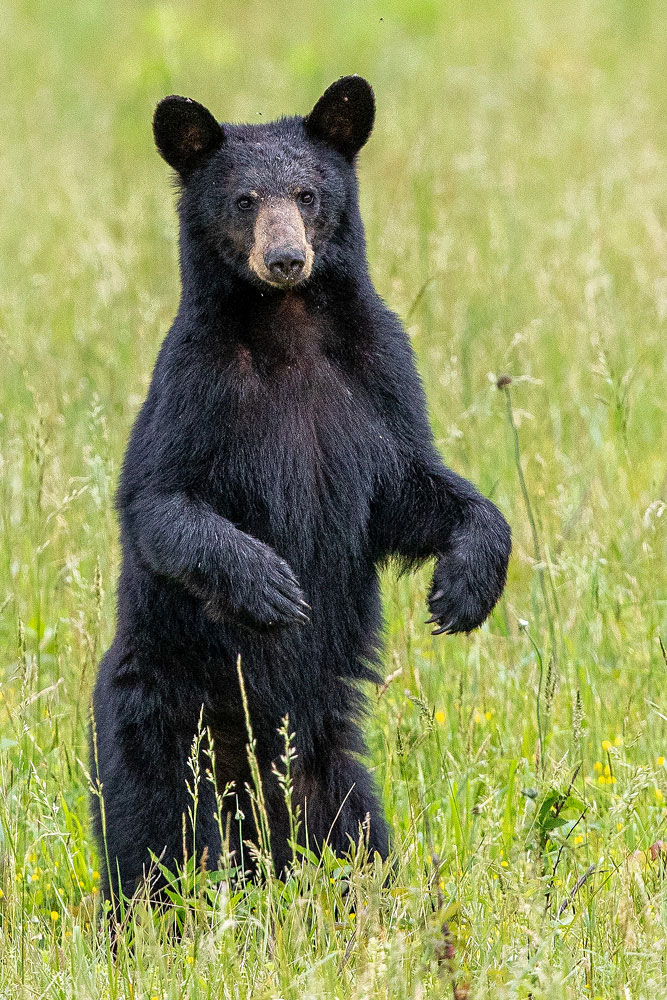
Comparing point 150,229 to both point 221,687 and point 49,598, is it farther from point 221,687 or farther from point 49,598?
point 221,687

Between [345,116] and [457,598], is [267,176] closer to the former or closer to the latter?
[345,116]

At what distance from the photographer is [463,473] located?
5.18 metres

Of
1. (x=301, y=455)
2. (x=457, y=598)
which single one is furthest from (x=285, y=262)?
(x=457, y=598)

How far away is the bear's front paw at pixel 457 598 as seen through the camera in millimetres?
3479

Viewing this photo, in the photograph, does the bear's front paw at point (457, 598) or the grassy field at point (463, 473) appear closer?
the grassy field at point (463, 473)

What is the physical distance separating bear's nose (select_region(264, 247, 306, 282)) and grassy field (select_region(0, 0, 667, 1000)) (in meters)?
0.85

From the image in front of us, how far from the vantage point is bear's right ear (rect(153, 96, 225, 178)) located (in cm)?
354

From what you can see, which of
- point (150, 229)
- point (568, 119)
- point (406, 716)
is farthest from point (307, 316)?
point (568, 119)

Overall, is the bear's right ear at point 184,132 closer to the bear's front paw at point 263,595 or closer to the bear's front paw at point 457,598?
the bear's front paw at point 263,595

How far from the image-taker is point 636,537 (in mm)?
4926

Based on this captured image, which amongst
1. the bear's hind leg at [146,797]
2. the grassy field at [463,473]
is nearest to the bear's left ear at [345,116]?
the grassy field at [463,473]

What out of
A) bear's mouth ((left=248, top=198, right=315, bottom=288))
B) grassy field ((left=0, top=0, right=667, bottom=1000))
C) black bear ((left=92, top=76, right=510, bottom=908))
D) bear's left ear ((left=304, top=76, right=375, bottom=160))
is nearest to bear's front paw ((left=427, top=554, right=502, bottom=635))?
black bear ((left=92, top=76, right=510, bottom=908))

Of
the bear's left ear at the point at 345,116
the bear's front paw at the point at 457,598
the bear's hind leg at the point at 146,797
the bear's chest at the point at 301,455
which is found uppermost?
the bear's left ear at the point at 345,116

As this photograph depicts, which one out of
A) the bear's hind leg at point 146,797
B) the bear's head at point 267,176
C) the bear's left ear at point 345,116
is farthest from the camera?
the bear's left ear at point 345,116
